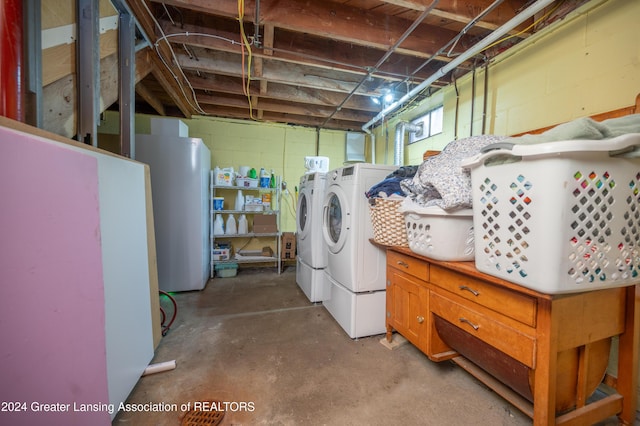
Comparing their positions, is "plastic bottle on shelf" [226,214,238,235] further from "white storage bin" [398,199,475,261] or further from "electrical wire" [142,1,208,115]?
"white storage bin" [398,199,475,261]

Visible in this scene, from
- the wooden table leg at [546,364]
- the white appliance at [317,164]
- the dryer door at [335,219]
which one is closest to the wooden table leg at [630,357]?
the wooden table leg at [546,364]

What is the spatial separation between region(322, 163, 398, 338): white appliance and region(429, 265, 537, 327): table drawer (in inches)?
21.9

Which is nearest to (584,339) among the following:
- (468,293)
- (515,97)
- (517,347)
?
(517,347)

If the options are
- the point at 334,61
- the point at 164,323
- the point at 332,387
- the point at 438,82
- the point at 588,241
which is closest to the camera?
the point at 588,241

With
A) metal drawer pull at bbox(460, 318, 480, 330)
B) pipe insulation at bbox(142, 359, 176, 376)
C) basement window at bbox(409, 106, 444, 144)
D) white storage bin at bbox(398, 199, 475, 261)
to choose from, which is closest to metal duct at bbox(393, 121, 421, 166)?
basement window at bbox(409, 106, 444, 144)

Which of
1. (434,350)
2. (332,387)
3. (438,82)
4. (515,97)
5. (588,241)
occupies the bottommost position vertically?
(332,387)

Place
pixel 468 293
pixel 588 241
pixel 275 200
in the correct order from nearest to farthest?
pixel 588 241, pixel 468 293, pixel 275 200

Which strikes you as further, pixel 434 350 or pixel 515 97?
pixel 515 97

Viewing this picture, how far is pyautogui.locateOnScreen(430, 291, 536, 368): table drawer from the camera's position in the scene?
0.96m

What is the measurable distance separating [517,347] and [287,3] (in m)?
2.44

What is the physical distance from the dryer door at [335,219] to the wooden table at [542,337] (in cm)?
71

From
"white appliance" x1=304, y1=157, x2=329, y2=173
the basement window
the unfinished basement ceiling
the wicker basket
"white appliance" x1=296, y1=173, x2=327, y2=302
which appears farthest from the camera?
"white appliance" x1=304, y1=157, x2=329, y2=173

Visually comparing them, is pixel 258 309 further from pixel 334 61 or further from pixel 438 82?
pixel 438 82

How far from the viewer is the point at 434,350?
4.69ft
